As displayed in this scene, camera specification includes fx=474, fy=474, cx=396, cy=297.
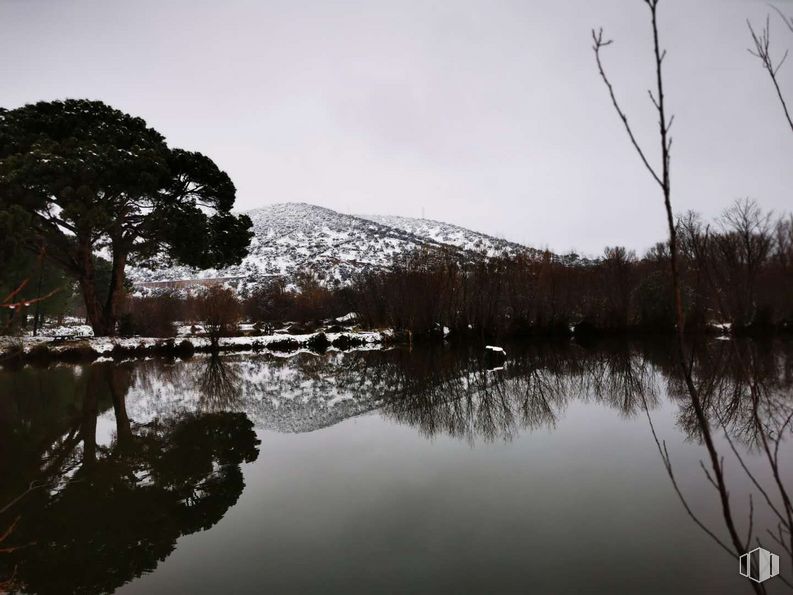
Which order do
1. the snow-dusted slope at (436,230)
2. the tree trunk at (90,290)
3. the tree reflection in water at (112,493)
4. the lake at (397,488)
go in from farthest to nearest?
the snow-dusted slope at (436,230)
the tree trunk at (90,290)
the tree reflection in water at (112,493)
the lake at (397,488)

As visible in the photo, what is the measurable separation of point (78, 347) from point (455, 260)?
1927 centimetres

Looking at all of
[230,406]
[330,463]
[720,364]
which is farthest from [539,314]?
[330,463]

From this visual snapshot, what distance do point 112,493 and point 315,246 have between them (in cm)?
10987

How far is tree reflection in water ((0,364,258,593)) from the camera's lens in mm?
3863

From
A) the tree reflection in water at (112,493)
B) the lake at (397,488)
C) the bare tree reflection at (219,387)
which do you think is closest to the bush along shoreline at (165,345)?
the bare tree reflection at (219,387)

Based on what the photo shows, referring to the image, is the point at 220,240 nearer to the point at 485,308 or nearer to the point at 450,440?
the point at 485,308

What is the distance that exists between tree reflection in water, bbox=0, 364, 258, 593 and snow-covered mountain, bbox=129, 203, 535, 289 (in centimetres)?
6310

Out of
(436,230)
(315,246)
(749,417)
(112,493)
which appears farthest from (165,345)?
(436,230)

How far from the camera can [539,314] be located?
87.2 ft

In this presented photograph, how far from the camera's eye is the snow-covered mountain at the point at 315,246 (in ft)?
296

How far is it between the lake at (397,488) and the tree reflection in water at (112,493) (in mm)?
26

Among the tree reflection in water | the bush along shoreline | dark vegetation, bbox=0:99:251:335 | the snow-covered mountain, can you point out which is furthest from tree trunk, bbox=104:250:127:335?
the snow-covered mountain

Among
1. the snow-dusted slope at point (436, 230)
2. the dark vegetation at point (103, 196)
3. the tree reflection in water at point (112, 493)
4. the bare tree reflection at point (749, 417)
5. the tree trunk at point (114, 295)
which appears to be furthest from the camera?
the snow-dusted slope at point (436, 230)

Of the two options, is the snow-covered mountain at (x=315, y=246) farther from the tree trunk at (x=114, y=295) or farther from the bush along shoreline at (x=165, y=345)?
the tree trunk at (x=114, y=295)
